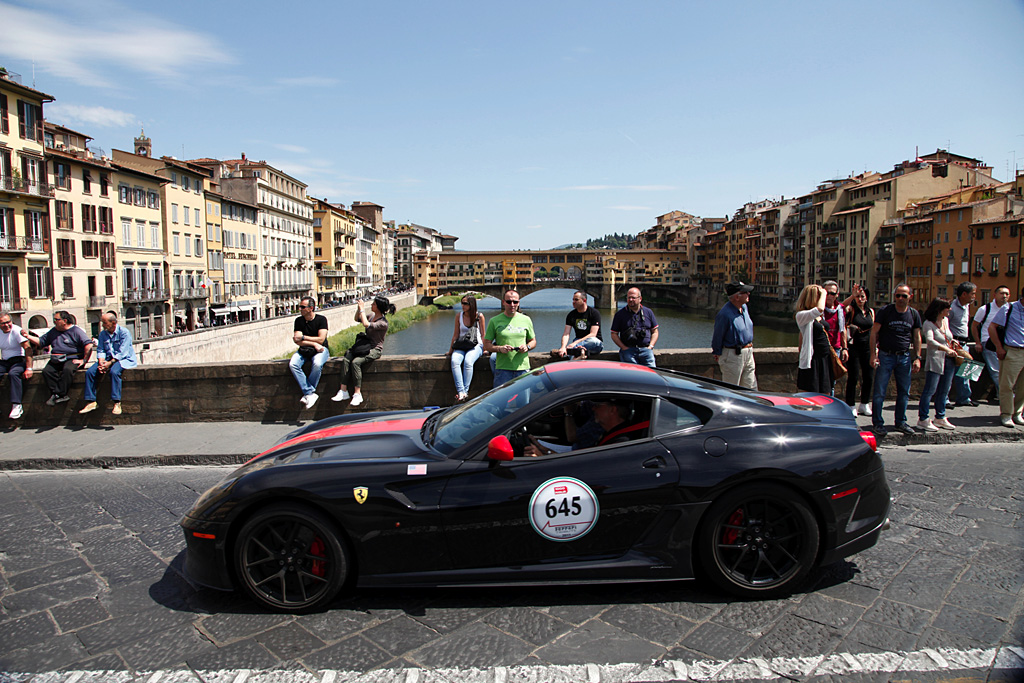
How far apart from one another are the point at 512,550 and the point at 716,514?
1.09 metres

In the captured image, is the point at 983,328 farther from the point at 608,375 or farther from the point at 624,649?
the point at 624,649

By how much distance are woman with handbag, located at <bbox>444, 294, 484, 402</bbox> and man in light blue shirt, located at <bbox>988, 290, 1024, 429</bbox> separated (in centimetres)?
610

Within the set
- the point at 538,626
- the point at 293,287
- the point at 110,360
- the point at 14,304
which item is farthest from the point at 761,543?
the point at 293,287

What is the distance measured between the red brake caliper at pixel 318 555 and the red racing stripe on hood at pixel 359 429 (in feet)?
2.78

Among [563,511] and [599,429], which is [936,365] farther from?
[563,511]

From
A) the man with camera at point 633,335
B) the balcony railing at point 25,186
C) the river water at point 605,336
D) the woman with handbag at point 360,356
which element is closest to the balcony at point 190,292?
the balcony railing at point 25,186

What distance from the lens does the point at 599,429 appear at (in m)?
3.90

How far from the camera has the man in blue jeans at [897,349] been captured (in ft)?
23.9

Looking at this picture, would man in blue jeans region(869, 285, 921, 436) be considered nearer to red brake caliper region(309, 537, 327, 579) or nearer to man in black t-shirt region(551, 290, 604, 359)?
man in black t-shirt region(551, 290, 604, 359)

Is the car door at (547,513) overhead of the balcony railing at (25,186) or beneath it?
beneath

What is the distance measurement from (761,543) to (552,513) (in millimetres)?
1138

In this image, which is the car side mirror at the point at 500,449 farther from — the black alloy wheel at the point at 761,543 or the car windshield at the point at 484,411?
the black alloy wheel at the point at 761,543

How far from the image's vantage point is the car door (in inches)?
140

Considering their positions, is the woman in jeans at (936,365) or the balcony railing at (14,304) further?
the balcony railing at (14,304)
